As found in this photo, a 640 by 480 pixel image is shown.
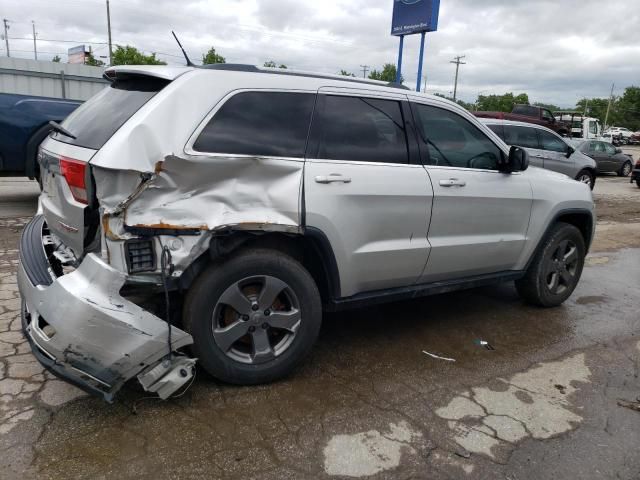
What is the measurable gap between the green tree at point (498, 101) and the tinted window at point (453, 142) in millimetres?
79922

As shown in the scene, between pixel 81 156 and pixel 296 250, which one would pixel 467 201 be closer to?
pixel 296 250

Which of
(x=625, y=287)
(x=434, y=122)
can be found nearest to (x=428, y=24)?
(x=625, y=287)

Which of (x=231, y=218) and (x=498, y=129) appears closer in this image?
(x=231, y=218)

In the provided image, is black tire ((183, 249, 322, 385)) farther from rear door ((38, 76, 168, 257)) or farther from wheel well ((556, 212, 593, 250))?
wheel well ((556, 212, 593, 250))

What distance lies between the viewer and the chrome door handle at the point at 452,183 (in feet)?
12.2

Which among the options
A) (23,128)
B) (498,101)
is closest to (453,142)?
(23,128)

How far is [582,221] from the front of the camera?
498 cm

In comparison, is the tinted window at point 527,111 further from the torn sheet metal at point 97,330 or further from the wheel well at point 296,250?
the torn sheet metal at point 97,330

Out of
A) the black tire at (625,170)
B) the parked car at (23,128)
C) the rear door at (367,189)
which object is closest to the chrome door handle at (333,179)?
the rear door at (367,189)

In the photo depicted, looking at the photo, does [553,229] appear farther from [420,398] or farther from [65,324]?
[65,324]

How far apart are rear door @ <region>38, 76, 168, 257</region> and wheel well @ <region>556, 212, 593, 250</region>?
372 centimetres

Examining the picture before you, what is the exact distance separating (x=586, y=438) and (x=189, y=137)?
2714 mm

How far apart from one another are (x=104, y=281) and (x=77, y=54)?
2099 inches

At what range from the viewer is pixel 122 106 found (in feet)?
10.0
